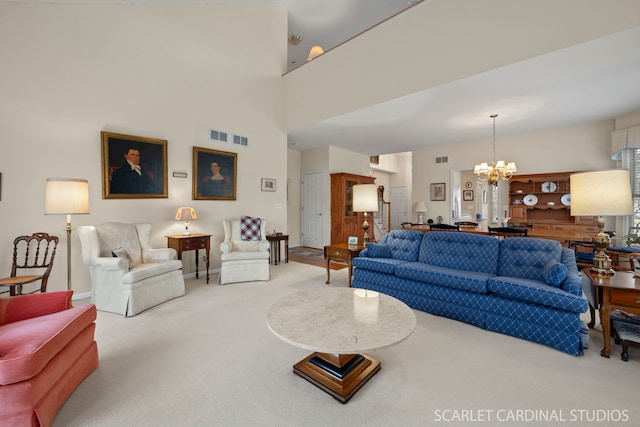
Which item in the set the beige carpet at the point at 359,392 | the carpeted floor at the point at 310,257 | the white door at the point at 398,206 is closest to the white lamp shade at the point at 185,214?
the beige carpet at the point at 359,392

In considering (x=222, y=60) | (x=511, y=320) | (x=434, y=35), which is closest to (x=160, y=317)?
(x=511, y=320)

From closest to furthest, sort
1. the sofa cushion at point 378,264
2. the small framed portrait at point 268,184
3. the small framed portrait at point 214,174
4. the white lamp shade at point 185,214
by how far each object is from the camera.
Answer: the sofa cushion at point 378,264
the white lamp shade at point 185,214
the small framed portrait at point 214,174
the small framed portrait at point 268,184

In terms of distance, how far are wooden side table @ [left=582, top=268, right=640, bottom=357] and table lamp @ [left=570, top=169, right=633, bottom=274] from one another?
234 mm

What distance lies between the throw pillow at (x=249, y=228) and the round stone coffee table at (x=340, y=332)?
8.67 ft

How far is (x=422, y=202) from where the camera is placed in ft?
24.1

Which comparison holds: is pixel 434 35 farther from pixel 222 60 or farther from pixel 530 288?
pixel 222 60

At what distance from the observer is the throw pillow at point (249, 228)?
4.61m

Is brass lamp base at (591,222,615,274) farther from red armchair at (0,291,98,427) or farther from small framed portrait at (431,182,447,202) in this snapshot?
small framed portrait at (431,182,447,202)

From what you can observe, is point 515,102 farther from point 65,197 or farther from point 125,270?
point 65,197

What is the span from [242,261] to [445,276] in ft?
9.23

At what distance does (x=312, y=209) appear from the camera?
741 cm

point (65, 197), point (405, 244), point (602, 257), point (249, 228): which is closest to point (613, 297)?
point (602, 257)

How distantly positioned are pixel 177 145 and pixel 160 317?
272 cm

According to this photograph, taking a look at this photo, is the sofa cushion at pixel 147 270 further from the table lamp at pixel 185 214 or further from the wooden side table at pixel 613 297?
the wooden side table at pixel 613 297
